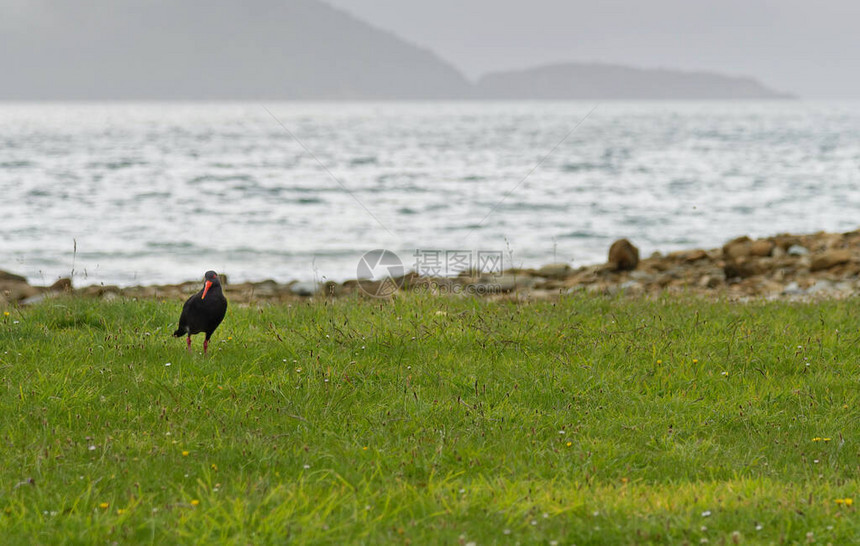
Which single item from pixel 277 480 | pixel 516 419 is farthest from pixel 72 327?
pixel 516 419

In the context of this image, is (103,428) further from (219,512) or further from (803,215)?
(803,215)

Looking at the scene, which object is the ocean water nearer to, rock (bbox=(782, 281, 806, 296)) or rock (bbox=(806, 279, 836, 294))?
rock (bbox=(782, 281, 806, 296))

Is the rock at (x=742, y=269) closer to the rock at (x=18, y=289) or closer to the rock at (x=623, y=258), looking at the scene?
the rock at (x=623, y=258)

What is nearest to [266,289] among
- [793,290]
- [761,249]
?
[793,290]

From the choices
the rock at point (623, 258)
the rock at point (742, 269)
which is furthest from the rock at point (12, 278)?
the rock at point (742, 269)

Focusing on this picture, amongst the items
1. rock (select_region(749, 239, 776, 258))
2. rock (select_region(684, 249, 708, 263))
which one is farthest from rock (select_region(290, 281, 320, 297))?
rock (select_region(749, 239, 776, 258))

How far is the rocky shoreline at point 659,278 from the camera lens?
47.2 feet

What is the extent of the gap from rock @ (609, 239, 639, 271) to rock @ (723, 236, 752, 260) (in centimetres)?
233

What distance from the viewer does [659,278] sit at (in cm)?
1680

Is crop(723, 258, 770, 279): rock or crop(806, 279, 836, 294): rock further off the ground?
crop(723, 258, 770, 279): rock

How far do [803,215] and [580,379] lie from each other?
27.7 metres

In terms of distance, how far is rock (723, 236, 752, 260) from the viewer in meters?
18.3

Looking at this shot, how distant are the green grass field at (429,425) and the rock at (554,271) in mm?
8926

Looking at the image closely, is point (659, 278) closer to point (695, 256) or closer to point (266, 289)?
point (695, 256)
